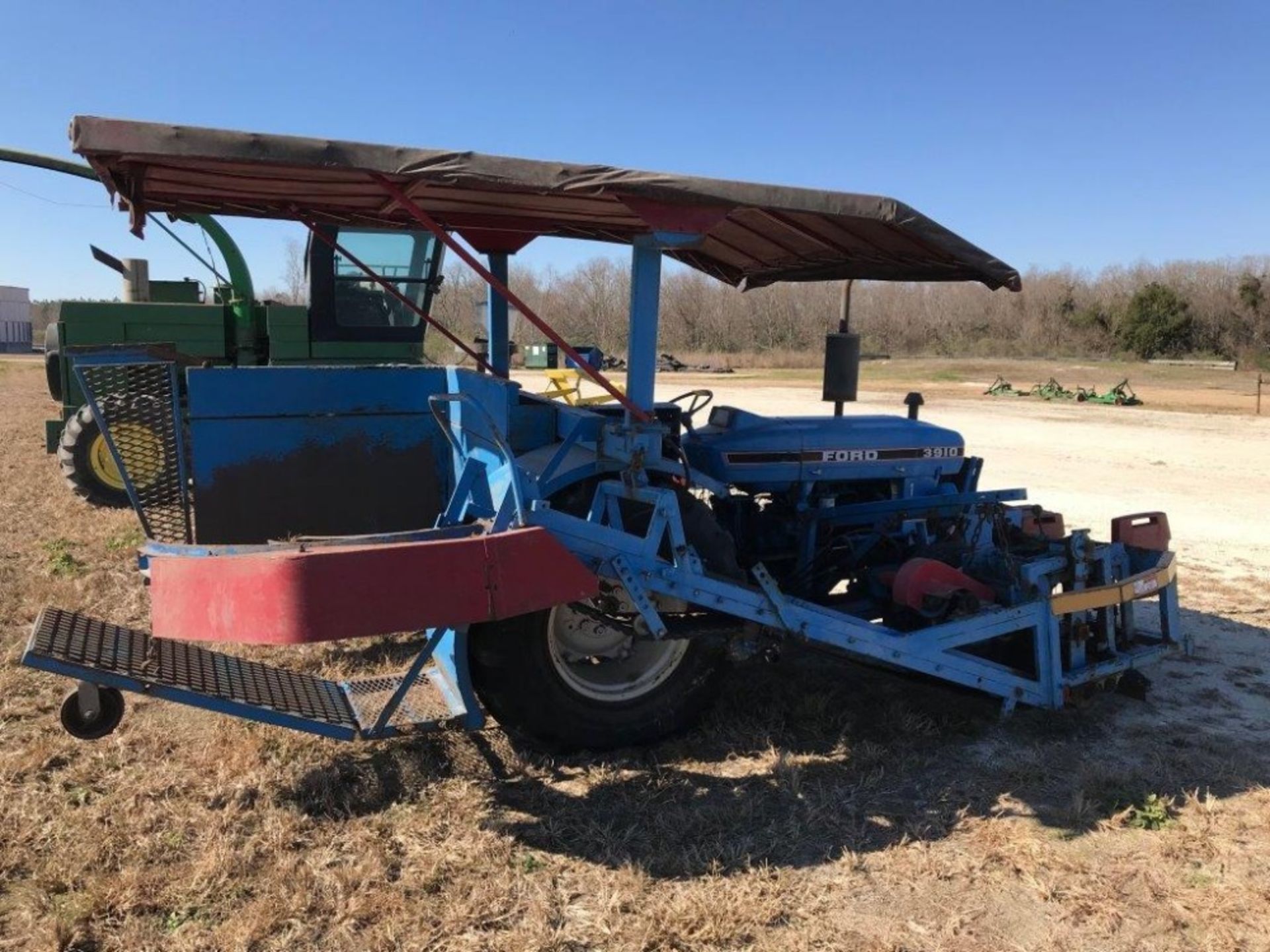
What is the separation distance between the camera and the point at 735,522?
468 cm

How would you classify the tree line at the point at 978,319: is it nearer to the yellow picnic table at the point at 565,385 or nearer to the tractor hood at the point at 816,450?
the yellow picnic table at the point at 565,385

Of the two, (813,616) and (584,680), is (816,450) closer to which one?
(813,616)

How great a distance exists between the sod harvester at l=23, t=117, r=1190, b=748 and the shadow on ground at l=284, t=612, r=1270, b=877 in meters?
0.19

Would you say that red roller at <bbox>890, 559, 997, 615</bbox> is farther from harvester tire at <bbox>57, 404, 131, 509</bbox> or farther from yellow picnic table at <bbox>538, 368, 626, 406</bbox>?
harvester tire at <bbox>57, 404, 131, 509</bbox>

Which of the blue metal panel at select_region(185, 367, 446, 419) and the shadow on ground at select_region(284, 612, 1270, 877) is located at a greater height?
the blue metal panel at select_region(185, 367, 446, 419)

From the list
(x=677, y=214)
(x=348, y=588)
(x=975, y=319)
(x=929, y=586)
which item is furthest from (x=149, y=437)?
(x=975, y=319)

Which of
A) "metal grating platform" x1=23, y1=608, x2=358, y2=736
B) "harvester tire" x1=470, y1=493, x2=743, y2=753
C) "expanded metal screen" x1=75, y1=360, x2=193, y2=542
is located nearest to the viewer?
"metal grating platform" x1=23, y1=608, x2=358, y2=736

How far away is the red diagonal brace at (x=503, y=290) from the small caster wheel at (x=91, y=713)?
1727mm

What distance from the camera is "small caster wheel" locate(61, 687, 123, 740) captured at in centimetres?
300

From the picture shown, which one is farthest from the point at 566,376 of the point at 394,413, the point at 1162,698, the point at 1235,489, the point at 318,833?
the point at 318,833

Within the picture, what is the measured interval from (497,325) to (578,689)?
1.99m

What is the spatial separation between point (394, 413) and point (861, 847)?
282 cm

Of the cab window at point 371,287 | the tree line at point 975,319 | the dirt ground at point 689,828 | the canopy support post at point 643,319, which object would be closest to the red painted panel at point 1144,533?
the dirt ground at point 689,828

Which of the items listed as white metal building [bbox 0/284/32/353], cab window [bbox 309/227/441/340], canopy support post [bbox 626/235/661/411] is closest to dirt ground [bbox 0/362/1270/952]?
canopy support post [bbox 626/235/661/411]
